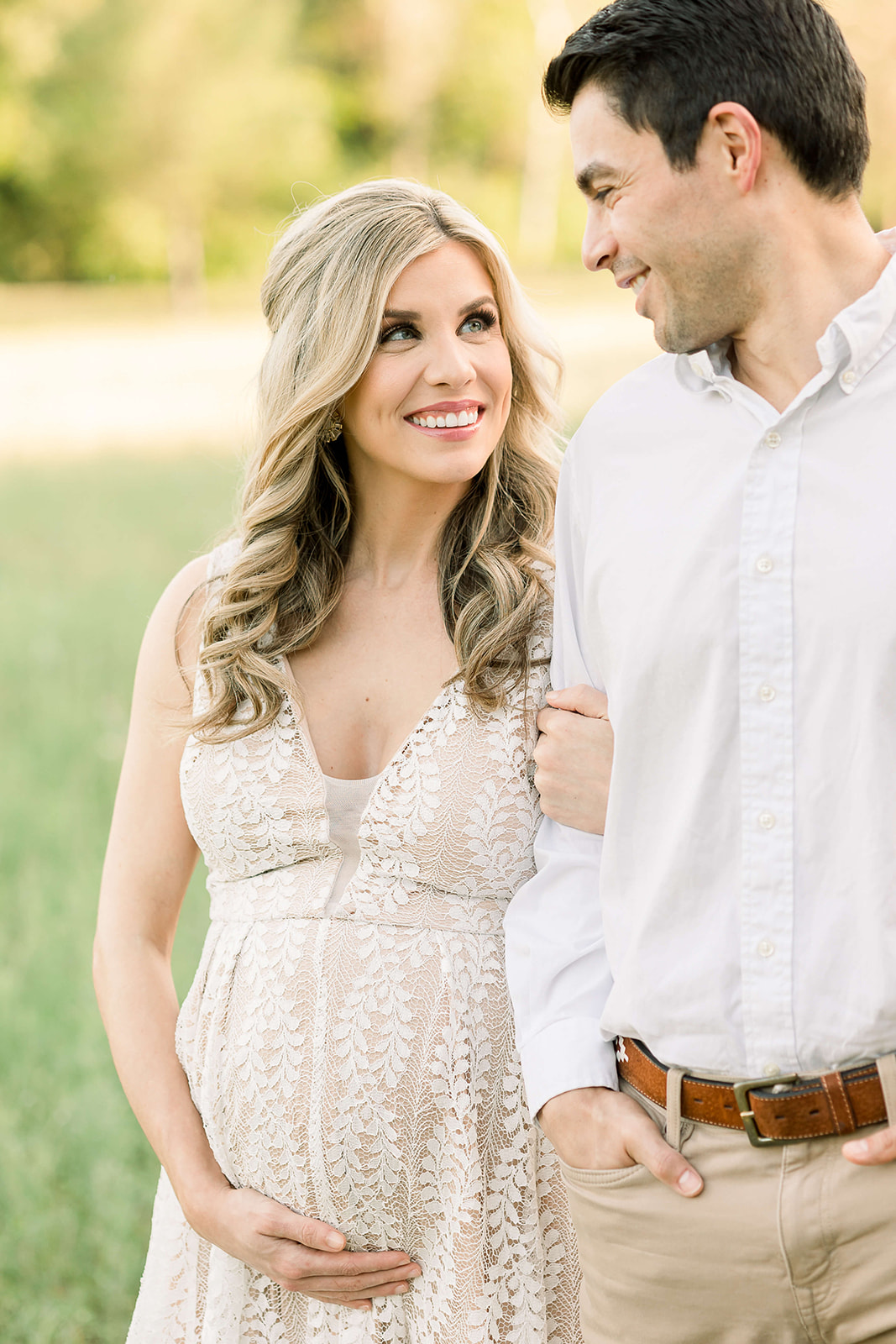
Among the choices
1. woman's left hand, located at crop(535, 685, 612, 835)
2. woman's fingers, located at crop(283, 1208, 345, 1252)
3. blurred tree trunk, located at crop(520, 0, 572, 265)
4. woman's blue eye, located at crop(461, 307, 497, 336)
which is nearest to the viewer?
woman's left hand, located at crop(535, 685, 612, 835)

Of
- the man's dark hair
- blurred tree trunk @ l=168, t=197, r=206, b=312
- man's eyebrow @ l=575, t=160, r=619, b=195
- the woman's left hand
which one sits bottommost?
the woman's left hand

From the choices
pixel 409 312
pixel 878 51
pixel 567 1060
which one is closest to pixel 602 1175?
pixel 567 1060

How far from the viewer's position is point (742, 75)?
1732 millimetres

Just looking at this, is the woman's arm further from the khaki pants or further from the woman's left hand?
the woman's left hand

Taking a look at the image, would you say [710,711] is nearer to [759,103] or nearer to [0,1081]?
[759,103]

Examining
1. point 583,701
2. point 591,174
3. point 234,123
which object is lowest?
point 583,701

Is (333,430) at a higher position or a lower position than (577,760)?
higher

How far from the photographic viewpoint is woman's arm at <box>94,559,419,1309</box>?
7.50ft

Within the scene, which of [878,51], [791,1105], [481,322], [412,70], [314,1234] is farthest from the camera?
[412,70]

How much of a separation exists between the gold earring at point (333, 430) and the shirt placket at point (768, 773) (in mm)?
1062

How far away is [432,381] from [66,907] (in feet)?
12.4

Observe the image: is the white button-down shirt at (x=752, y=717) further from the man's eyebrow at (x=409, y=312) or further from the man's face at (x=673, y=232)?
the man's eyebrow at (x=409, y=312)

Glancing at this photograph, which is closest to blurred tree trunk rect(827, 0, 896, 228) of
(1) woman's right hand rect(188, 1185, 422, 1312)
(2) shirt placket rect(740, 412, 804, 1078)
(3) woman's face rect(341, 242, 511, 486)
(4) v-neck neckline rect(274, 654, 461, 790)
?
(3) woman's face rect(341, 242, 511, 486)

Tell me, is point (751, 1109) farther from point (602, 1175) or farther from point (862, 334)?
point (862, 334)
